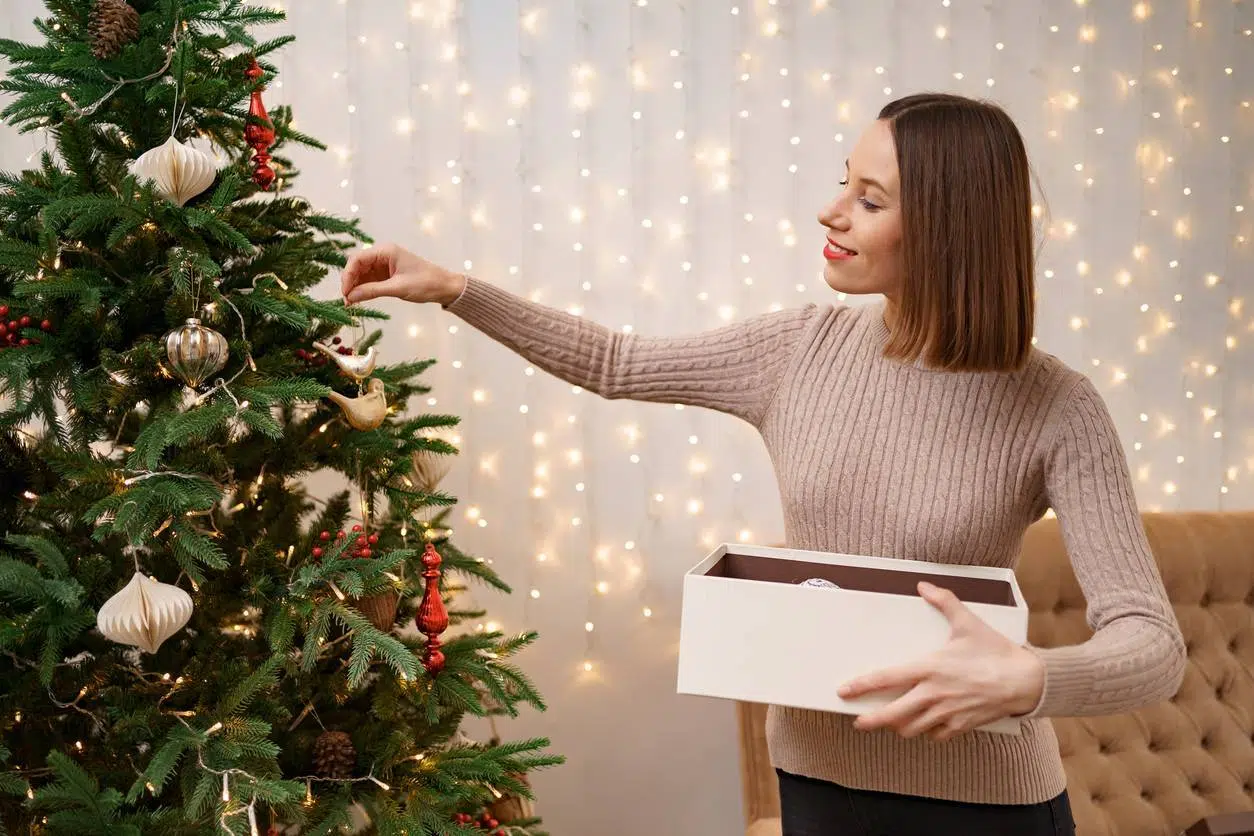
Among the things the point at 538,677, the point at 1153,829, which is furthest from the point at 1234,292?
the point at 538,677

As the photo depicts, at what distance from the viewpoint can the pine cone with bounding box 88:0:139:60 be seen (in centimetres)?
124

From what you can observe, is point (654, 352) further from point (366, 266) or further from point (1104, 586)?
point (1104, 586)

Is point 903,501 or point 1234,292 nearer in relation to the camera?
point 903,501

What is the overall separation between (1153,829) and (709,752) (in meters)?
0.98

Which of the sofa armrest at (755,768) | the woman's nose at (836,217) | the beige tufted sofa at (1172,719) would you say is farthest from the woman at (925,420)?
the beige tufted sofa at (1172,719)

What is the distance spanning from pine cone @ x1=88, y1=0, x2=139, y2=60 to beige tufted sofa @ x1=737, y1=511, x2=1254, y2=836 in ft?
5.37

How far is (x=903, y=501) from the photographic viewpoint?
3.79 feet

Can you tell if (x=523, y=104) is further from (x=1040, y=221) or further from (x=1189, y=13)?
(x=1189, y=13)

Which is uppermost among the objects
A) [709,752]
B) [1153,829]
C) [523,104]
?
[523,104]

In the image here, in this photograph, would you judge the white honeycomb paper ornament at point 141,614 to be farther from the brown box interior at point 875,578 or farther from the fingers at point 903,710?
the fingers at point 903,710

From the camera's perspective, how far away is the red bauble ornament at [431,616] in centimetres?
139

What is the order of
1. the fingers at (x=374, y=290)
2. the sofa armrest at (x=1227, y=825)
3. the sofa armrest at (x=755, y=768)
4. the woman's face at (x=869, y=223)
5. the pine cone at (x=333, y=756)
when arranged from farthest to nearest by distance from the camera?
the sofa armrest at (x=755, y=768) → the sofa armrest at (x=1227, y=825) → the pine cone at (x=333, y=756) → the fingers at (x=374, y=290) → the woman's face at (x=869, y=223)

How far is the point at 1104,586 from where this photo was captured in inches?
40.4

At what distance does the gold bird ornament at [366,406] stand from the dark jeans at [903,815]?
74 centimetres
